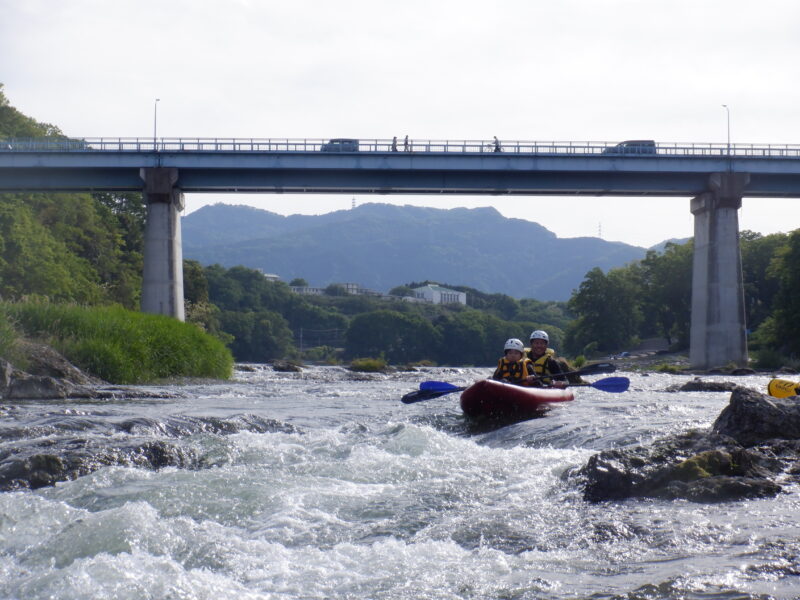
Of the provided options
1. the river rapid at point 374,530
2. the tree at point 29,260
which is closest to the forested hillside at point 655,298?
the tree at point 29,260

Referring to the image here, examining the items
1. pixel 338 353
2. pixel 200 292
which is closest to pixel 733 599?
pixel 200 292

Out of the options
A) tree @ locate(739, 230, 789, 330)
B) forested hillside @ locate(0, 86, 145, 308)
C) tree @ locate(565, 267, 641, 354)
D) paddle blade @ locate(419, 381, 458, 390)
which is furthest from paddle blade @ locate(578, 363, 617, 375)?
tree @ locate(565, 267, 641, 354)

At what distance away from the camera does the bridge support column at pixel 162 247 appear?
36.7m

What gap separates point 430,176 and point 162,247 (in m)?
12.6

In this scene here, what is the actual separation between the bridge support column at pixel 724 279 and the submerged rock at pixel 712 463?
32763mm

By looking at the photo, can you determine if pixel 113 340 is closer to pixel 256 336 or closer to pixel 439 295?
pixel 256 336

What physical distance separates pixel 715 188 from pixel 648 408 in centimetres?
2767

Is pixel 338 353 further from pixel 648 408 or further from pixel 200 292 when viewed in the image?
pixel 648 408

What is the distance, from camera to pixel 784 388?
1309cm

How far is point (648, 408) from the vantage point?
50.5ft

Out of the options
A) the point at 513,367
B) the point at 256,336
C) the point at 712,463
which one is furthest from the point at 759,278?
the point at 712,463

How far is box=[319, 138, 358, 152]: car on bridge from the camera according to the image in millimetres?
39094

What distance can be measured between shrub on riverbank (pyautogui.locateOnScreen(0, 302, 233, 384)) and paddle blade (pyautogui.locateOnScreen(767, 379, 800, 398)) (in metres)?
14.2

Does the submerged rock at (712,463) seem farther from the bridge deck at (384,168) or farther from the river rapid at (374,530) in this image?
the bridge deck at (384,168)
